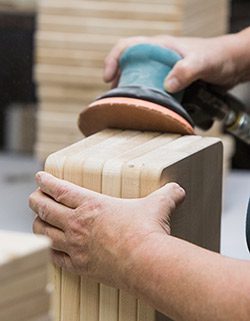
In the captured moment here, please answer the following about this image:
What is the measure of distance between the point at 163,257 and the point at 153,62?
49 centimetres

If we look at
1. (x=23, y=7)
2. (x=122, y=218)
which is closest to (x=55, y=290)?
(x=122, y=218)

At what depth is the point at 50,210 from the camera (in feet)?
4.36

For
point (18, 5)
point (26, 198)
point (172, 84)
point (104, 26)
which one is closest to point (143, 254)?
point (172, 84)

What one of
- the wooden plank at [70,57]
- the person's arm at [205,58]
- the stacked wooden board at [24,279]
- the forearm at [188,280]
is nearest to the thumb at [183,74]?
the person's arm at [205,58]

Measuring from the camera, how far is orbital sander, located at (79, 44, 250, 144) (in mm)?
1496

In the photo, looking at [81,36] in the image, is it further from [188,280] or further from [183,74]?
[188,280]

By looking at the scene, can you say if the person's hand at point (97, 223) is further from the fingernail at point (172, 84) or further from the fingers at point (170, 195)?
the fingernail at point (172, 84)

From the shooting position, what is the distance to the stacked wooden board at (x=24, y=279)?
0.92 m

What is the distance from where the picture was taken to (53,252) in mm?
1364

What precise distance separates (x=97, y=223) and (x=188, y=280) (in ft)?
0.47

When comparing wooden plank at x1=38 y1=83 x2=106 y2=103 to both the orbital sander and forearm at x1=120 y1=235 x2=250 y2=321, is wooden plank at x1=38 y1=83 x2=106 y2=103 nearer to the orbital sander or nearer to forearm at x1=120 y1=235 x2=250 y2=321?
the orbital sander

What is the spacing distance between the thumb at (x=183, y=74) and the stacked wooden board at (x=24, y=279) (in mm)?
686

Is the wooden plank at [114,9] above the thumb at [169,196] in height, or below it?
below

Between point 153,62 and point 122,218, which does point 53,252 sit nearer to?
point 122,218
